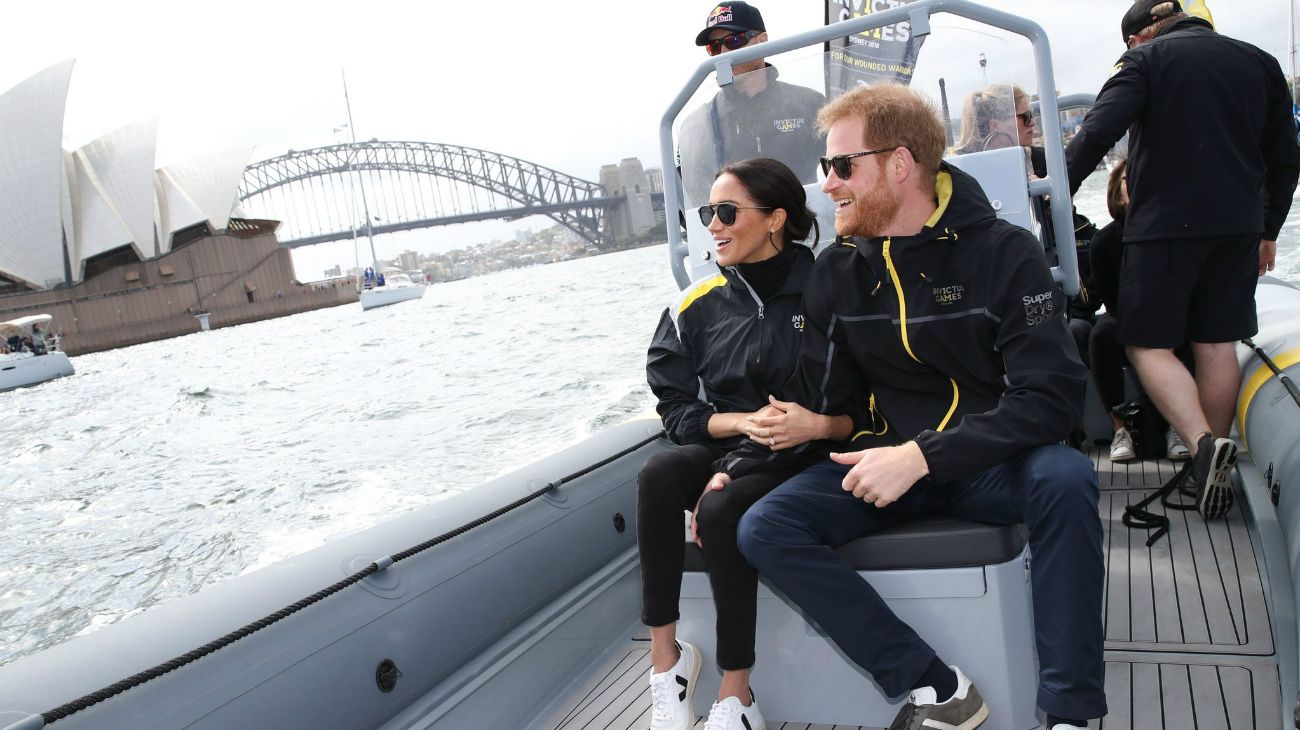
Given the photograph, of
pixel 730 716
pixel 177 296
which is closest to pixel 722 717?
pixel 730 716

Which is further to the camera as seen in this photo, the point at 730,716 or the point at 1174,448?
the point at 1174,448

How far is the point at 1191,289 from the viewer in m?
2.17

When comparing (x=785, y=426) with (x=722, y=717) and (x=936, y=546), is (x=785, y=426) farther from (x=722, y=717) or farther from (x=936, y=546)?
(x=722, y=717)

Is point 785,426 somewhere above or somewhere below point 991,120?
below

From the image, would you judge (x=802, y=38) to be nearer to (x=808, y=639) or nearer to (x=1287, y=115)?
(x=1287, y=115)

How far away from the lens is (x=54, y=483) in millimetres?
8375

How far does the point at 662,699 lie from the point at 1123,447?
6.45 feet

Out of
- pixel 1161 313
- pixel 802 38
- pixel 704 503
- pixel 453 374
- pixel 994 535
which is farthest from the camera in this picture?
pixel 453 374

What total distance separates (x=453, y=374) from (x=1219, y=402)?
10174mm

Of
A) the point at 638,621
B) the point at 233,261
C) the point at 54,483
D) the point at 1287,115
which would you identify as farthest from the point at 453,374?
the point at 233,261

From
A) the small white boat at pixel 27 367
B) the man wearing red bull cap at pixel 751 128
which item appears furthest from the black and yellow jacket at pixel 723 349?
the small white boat at pixel 27 367

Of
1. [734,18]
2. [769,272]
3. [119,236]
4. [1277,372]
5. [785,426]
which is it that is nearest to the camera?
[785,426]

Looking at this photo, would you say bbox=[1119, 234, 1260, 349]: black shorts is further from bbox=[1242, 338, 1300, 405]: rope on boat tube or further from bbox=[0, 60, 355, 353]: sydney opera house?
bbox=[0, 60, 355, 353]: sydney opera house

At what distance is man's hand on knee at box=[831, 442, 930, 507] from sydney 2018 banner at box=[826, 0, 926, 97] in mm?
1236
